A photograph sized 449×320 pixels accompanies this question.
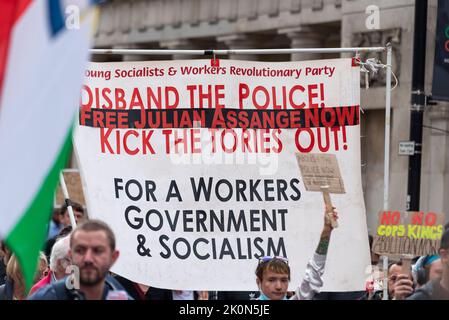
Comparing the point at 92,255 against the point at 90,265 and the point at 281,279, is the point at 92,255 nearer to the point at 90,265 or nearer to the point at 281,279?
the point at 90,265

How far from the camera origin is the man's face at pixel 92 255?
19.7 ft

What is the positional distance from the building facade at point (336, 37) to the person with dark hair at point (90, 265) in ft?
46.9

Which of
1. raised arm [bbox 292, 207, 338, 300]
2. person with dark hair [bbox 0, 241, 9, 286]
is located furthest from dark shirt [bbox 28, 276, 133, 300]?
person with dark hair [bbox 0, 241, 9, 286]

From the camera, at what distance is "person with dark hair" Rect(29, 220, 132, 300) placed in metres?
6.01

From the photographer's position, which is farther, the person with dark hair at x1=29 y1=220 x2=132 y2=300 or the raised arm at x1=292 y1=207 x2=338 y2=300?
the raised arm at x1=292 y1=207 x2=338 y2=300

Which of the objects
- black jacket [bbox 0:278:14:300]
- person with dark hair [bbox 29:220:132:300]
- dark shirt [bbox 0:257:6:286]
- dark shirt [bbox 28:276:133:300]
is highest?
person with dark hair [bbox 29:220:132:300]

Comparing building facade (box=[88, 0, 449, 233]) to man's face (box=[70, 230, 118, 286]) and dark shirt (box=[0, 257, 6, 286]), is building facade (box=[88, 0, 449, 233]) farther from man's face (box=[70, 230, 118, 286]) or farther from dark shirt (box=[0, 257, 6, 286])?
man's face (box=[70, 230, 118, 286])

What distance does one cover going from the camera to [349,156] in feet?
33.7

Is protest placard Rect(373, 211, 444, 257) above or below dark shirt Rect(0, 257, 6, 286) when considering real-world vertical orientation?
above

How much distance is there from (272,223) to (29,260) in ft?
16.4

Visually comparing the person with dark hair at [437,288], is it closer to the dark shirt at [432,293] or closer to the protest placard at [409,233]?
the dark shirt at [432,293]

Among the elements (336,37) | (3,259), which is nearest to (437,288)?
(3,259)

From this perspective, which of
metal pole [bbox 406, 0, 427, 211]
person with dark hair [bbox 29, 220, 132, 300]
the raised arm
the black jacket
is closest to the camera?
person with dark hair [bbox 29, 220, 132, 300]
